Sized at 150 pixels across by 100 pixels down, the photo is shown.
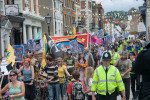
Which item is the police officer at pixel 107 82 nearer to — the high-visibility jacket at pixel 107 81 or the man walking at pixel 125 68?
the high-visibility jacket at pixel 107 81

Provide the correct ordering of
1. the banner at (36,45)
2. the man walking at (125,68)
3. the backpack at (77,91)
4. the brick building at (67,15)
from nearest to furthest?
the backpack at (77,91), the man walking at (125,68), the banner at (36,45), the brick building at (67,15)

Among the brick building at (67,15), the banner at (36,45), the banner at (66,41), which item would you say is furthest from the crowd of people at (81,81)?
the brick building at (67,15)

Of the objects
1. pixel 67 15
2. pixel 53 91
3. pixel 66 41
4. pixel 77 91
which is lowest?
pixel 53 91

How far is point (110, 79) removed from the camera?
5832 mm

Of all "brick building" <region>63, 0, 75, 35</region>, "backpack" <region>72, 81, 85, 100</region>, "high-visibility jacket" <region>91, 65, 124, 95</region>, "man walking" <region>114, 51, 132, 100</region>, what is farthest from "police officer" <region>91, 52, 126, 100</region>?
"brick building" <region>63, 0, 75, 35</region>

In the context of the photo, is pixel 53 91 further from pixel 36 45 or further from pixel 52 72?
pixel 36 45

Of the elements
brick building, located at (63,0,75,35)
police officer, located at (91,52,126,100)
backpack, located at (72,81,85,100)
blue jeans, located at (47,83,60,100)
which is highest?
brick building, located at (63,0,75,35)

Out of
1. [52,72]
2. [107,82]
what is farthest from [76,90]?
[52,72]

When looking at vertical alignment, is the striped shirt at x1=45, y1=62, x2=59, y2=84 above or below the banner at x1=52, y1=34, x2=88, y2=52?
below

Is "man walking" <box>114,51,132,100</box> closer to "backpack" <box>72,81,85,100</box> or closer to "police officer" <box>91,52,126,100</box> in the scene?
"backpack" <box>72,81,85,100</box>

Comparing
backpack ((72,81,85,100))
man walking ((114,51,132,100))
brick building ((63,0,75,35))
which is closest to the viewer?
backpack ((72,81,85,100))

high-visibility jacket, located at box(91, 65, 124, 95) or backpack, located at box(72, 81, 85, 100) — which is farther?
backpack, located at box(72, 81, 85, 100)

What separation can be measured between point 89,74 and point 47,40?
19.2 feet

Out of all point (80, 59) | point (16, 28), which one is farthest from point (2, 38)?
point (80, 59)
